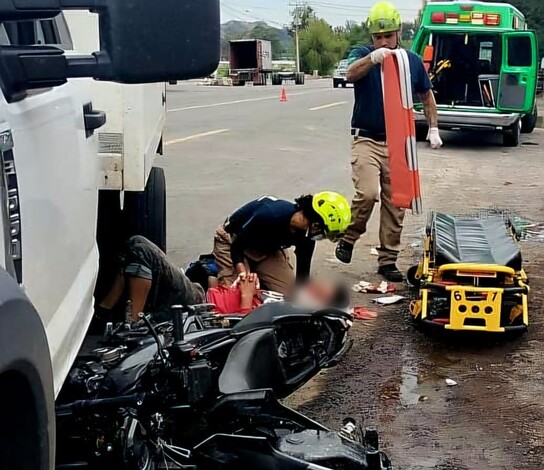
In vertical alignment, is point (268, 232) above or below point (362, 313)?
above

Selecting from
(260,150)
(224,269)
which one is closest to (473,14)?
(260,150)

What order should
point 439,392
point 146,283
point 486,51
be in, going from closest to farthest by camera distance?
point 439,392
point 146,283
point 486,51

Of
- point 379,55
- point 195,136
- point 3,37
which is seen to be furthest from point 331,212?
point 195,136

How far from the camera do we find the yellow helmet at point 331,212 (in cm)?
530

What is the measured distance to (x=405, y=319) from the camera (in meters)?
5.98

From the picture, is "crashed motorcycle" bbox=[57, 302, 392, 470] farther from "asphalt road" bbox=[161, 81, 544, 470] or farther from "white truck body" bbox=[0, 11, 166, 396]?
"asphalt road" bbox=[161, 81, 544, 470]

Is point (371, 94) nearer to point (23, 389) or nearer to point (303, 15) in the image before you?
point (23, 389)

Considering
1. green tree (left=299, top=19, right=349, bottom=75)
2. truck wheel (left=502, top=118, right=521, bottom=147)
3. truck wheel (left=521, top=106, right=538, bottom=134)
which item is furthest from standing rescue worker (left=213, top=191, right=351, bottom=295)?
green tree (left=299, top=19, right=349, bottom=75)

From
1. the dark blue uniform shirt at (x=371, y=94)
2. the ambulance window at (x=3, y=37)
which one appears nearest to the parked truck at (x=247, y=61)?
the dark blue uniform shirt at (x=371, y=94)

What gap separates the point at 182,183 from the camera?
37.3 ft

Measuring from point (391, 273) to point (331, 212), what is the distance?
1.80 meters

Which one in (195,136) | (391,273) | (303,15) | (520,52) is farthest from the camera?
(303,15)

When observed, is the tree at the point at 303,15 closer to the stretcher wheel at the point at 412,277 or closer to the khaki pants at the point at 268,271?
the stretcher wheel at the point at 412,277

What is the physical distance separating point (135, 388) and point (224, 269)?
2.76 metres
